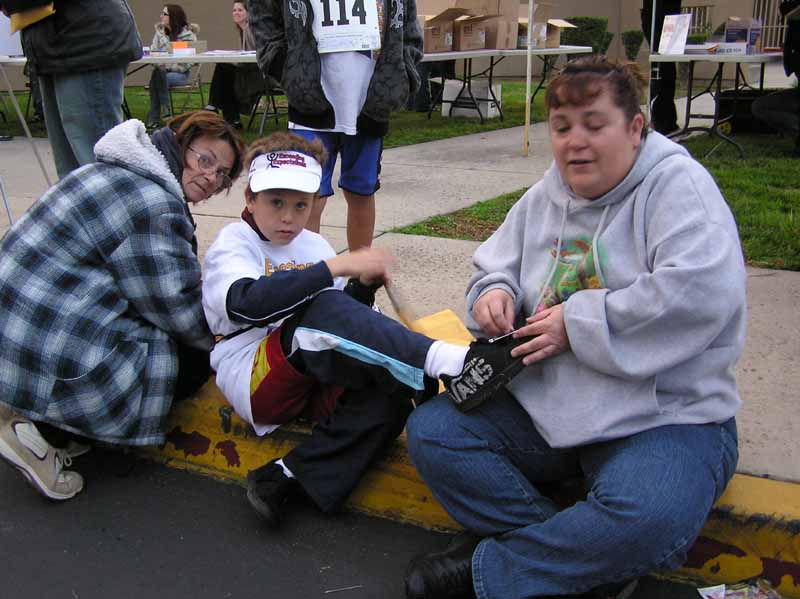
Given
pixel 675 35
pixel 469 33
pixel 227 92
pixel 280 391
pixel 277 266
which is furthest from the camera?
pixel 227 92

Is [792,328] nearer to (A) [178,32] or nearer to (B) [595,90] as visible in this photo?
(B) [595,90]

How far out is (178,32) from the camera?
12562mm

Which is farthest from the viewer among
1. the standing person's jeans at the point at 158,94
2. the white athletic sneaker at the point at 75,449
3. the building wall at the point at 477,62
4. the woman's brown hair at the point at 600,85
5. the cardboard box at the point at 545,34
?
the building wall at the point at 477,62

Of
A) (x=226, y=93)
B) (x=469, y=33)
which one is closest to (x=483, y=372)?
(x=469, y=33)

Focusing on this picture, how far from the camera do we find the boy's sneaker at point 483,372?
205cm

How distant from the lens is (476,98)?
11406 mm

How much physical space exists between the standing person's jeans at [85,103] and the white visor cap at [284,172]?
1.94 m

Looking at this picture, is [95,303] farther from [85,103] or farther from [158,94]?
[158,94]

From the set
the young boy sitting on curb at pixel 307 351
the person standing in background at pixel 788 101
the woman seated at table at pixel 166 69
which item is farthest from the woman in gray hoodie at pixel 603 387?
the woman seated at table at pixel 166 69

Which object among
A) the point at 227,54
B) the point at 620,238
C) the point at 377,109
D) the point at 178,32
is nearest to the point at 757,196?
the point at 377,109

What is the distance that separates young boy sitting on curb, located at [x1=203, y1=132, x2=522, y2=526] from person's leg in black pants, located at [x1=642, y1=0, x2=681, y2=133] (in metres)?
6.45

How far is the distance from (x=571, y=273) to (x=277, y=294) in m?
0.80

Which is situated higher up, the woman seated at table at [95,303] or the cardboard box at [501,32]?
the cardboard box at [501,32]

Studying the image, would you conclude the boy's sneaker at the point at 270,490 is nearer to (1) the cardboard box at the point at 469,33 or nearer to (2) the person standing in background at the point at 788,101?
(2) the person standing in background at the point at 788,101
